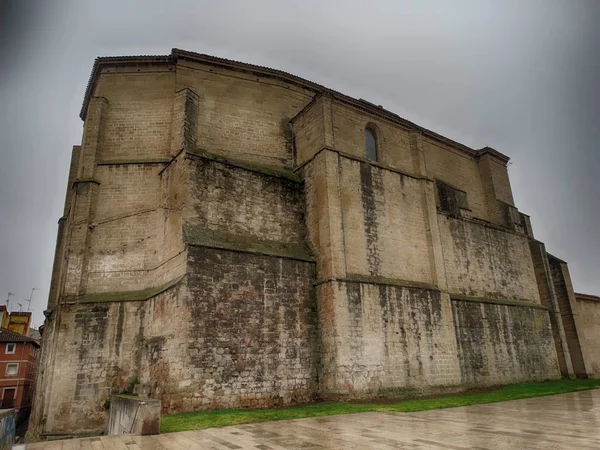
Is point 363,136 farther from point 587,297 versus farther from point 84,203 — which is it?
point 587,297

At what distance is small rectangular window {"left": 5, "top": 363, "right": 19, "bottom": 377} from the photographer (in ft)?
100

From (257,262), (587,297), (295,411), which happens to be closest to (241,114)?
(257,262)

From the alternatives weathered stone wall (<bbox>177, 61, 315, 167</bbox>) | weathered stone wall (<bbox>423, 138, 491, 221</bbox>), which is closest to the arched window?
weathered stone wall (<bbox>177, 61, 315, 167</bbox>)

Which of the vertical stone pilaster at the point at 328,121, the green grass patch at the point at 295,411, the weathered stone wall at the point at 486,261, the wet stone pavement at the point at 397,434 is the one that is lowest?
the wet stone pavement at the point at 397,434

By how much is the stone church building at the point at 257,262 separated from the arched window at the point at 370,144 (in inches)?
9.6

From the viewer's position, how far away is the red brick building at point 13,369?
99.6ft

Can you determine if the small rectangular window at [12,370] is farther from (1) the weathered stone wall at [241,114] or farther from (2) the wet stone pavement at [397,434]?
(2) the wet stone pavement at [397,434]

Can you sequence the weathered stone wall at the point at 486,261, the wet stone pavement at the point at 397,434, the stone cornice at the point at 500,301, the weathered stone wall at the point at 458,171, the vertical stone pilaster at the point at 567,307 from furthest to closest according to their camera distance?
the weathered stone wall at the point at 458,171 < the vertical stone pilaster at the point at 567,307 < the weathered stone wall at the point at 486,261 < the stone cornice at the point at 500,301 < the wet stone pavement at the point at 397,434

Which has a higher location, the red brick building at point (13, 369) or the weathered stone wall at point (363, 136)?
the weathered stone wall at point (363, 136)

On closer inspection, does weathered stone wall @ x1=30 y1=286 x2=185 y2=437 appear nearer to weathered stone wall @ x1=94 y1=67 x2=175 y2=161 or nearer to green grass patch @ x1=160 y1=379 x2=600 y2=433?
green grass patch @ x1=160 y1=379 x2=600 y2=433

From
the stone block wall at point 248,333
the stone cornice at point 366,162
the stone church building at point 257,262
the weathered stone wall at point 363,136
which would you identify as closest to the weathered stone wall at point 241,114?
the stone church building at point 257,262

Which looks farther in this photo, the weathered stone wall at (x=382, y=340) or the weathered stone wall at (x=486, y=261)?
the weathered stone wall at (x=486, y=261)

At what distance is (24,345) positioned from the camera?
3161 cm

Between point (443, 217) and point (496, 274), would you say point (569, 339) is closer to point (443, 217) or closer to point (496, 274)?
point (496, 274)
